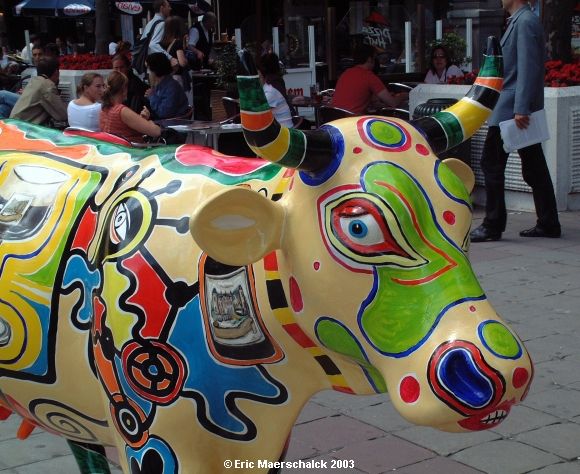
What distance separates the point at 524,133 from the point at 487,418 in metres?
5.96

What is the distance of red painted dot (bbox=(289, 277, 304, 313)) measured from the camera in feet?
8.60

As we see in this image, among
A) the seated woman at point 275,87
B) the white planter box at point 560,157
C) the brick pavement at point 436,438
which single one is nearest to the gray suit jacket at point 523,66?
the white planter box at point 560,157

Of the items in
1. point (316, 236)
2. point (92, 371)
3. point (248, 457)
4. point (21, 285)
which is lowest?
point (248, 457)

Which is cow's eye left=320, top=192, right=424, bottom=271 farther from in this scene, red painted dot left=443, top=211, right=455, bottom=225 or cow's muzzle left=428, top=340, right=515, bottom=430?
cow's muzzle left=428, top=340, right=515, bottom=430

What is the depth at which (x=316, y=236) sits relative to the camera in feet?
8.43

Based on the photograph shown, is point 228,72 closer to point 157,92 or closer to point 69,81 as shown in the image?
point 157,92

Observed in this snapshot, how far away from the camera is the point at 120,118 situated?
8039 mm

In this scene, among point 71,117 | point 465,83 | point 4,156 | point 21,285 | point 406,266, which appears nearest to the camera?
point 406,266

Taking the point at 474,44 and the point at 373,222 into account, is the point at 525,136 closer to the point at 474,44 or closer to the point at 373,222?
the point at 373,222

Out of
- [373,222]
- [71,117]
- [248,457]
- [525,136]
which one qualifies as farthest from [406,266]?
[71,117]

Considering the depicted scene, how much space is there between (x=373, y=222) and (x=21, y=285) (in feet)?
3.94

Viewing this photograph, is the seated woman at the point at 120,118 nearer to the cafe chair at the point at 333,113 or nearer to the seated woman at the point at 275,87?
the seated woman at the point at 275,87

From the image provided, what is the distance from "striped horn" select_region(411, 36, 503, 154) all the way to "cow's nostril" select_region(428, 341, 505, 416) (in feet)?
2.22

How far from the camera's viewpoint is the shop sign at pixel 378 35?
64.2 feet
